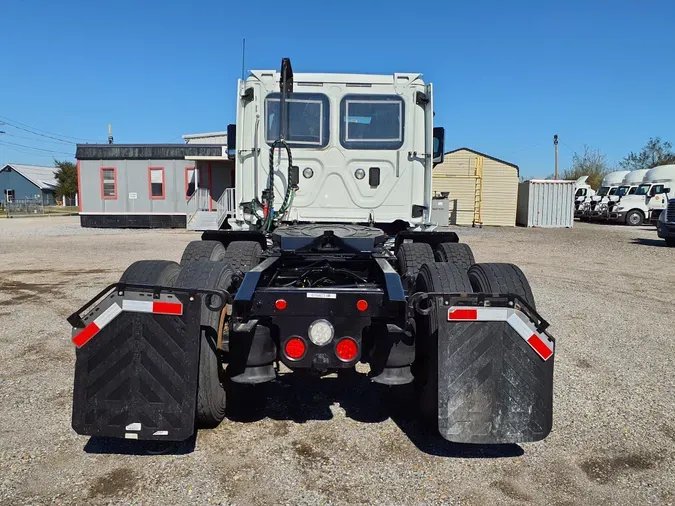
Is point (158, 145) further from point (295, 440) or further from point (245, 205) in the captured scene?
point (295, 440)

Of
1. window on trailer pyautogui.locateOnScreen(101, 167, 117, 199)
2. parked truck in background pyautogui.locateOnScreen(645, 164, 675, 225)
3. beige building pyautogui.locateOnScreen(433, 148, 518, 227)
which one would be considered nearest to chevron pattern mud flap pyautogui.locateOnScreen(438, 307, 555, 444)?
window on trailer pyautogui.locateOnScreen(101, 167, 117, 199)

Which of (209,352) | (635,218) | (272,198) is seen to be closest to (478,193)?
(635,218)

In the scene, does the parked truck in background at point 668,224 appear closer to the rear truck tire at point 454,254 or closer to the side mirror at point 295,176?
the rear truck tire at point 454,254

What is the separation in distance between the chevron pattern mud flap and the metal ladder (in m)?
27.3

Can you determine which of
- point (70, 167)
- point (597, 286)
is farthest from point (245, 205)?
point (70, 167)

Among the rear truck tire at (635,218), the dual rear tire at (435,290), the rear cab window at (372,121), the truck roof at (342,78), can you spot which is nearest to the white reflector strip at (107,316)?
the dual rear tire at (435,290)

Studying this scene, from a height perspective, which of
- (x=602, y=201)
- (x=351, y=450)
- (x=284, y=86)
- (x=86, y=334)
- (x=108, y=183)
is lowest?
(x=351, y=450)

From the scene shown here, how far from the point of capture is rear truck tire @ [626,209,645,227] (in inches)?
1190

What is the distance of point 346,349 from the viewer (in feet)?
10.9

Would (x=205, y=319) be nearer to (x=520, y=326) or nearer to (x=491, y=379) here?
A: (x=491, y=379)

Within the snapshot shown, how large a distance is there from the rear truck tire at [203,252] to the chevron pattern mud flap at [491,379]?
9.58 ft

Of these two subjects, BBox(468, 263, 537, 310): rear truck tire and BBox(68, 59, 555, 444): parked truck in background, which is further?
BBox(468, 263, 537, 310): rear truck tire

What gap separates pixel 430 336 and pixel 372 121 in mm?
3543

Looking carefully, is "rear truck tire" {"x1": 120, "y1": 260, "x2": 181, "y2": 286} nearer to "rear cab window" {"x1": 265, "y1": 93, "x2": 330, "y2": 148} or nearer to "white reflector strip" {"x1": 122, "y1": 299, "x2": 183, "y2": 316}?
"white reflector strip" {"x1": 122, "y1": 299, "x2": 183, "y2": 316}
